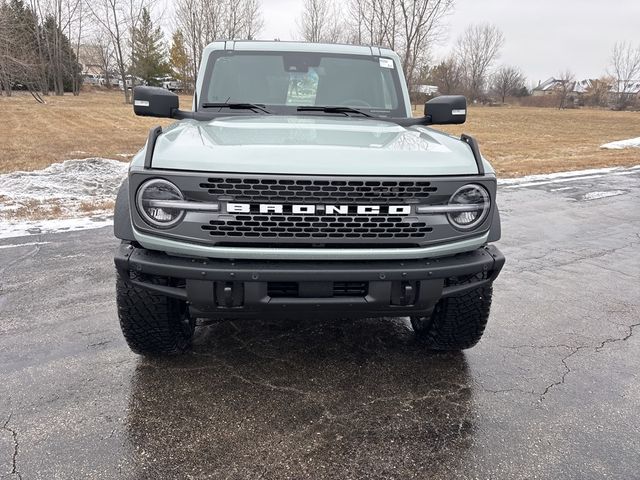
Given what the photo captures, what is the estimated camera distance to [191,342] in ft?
10.4

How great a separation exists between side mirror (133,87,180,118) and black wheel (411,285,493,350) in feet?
7.48

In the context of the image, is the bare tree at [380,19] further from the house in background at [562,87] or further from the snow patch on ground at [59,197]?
the house in background at [562,87]

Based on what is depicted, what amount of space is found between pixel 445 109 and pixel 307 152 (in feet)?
5.65

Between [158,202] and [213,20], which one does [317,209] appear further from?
[213,20]

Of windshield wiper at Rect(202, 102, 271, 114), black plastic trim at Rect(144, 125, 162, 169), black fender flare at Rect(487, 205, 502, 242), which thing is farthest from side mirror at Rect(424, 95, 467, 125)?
black plastic trim at Rect(144, 125, 162, 169)

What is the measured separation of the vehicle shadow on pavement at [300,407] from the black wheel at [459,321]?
15 centimetres

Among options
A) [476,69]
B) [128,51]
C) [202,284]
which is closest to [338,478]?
[202,284]

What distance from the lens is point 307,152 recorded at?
234cm

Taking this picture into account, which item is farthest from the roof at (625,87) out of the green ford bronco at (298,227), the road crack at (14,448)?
the road crack at (14,448)

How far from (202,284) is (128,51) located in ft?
164

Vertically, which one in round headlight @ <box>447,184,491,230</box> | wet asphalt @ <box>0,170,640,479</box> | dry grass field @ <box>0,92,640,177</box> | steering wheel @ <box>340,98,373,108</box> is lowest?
wet asphalt @ <box>0,170,640,479</box>

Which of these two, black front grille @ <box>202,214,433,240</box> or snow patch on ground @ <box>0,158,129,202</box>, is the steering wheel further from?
snow patch on ground @ <box>0,158,129,202</box>

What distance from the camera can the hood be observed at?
2.28m

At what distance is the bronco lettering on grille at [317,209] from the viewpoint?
2.29m
